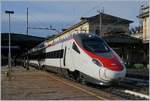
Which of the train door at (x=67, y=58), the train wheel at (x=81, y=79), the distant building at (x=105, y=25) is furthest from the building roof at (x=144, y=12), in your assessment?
the train wheel at (x=81, y=79)

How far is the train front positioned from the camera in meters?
19.8

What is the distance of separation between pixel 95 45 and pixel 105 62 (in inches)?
89.0

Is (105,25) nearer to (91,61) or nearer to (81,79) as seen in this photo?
(81,79)

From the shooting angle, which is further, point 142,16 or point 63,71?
point 142,16

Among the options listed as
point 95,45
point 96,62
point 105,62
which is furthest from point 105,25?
point 105,62

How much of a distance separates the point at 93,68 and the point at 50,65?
15.2 metres

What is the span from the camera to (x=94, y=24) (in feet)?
323

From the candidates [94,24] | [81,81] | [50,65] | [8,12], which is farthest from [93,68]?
[94,24]

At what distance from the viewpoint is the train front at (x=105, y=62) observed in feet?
65.1

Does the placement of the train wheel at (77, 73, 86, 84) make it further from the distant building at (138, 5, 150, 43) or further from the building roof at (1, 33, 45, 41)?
the distant building at (138, 5, 150, 43)

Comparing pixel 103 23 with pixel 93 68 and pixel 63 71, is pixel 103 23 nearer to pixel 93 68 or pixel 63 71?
pixel 63 71

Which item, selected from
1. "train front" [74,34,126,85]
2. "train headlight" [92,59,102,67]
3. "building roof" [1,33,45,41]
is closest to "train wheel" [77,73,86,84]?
"train front" [74,34,126,85]

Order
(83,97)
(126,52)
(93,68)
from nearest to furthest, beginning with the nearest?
(83,97) → (93,68) → (126,52)

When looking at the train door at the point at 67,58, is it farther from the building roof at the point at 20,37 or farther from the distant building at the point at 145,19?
the distant building at the point at 145,19
